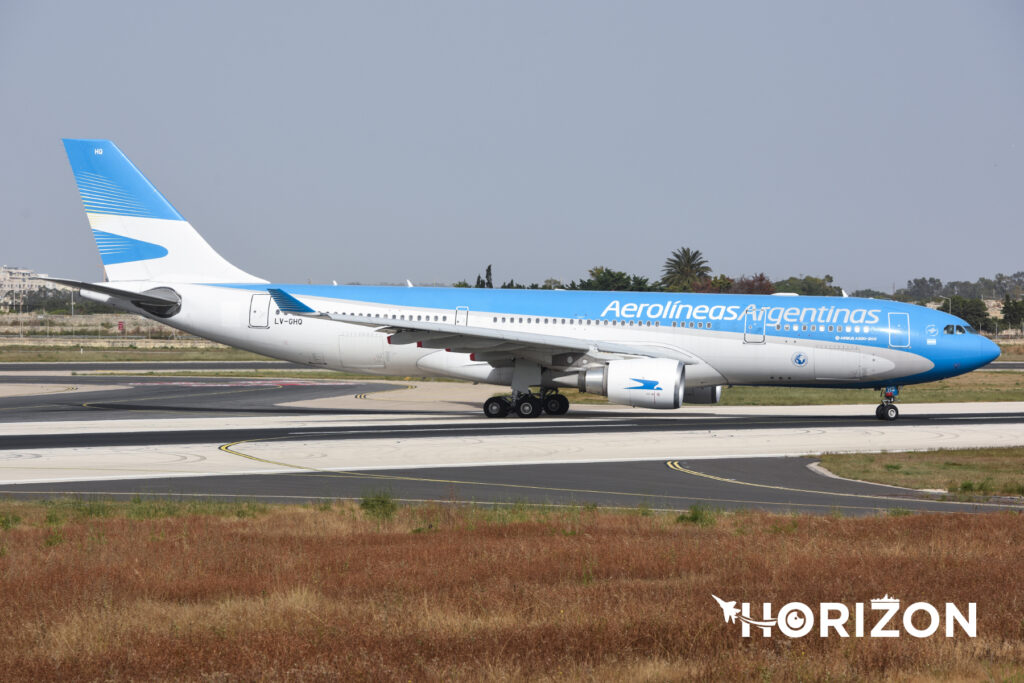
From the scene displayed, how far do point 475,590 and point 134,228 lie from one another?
105 feet

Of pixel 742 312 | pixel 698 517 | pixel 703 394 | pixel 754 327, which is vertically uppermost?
pixel 742 312

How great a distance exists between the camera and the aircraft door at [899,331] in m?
34.5

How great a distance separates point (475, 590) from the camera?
10.3 m

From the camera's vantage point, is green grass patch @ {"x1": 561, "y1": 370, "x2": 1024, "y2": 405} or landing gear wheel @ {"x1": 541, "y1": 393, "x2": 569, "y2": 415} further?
green grass patch @ {"x1": 561, "y1": 370, "x2": 1024, "y2": 405}

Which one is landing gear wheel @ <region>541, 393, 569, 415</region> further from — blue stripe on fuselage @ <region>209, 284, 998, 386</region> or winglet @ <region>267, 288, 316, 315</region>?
winglet @ <region>267, 288, 316, 315</region>

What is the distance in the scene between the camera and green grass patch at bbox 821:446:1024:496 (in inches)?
775

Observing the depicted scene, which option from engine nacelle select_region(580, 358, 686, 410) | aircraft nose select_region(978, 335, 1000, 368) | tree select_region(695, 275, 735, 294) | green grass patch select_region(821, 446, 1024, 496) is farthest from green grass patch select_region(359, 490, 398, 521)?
tree select_region(695, 275, 735, 294)

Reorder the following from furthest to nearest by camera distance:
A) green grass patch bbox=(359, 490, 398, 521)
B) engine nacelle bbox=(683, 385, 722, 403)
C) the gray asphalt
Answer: engine nacelle bbox=(683, 385, 722, 403), the gray asphalt, green grass patch bbox=(359, 490, 398, 521)

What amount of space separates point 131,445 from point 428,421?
1073 centimetres

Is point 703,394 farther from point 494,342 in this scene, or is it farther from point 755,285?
point 755,285

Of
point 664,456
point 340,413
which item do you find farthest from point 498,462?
point 340,413

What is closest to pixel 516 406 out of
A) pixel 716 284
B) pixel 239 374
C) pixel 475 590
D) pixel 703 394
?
pixel 703 394

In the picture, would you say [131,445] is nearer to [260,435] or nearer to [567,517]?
[260,435]

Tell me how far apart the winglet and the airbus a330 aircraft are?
57 mm
